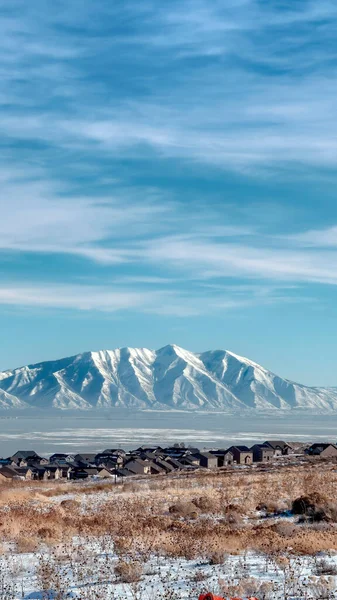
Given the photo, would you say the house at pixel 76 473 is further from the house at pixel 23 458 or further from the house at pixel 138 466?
the house at pixel 23 458

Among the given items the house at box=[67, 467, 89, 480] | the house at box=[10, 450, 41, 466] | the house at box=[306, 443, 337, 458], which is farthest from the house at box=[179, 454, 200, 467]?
the house at box=[10, 450, 41, 466]

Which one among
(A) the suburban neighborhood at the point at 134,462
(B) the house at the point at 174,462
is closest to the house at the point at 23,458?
(A) the suburban neighborhood at the point at 134,462

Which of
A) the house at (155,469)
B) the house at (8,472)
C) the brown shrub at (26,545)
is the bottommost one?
the house at (8,472)

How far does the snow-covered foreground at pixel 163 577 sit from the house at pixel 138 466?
4910 centimetres

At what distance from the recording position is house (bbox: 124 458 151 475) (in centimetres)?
6138

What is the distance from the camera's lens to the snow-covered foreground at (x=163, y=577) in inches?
395

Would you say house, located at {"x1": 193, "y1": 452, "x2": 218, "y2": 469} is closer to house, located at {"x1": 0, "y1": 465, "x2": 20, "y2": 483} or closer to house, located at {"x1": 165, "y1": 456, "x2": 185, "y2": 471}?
house, located at {"x1": 165, "y1": 456, "x2": 185, "y2": 471}

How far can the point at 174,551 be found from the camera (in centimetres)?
1292

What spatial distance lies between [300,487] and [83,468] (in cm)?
4416

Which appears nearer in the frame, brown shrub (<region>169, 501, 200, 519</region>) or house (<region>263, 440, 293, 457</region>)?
brown shrub (<region>169, 501, 200, 519</region>)

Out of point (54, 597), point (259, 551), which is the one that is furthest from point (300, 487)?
point (54, 597)

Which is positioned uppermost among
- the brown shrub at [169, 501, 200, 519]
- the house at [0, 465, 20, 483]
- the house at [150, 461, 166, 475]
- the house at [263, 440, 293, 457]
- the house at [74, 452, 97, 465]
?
the house at [263, 440, 293, 457]

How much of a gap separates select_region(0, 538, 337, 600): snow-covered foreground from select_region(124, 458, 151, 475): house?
161 feet

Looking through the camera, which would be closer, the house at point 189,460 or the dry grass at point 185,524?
the dry grass at point 185,524
